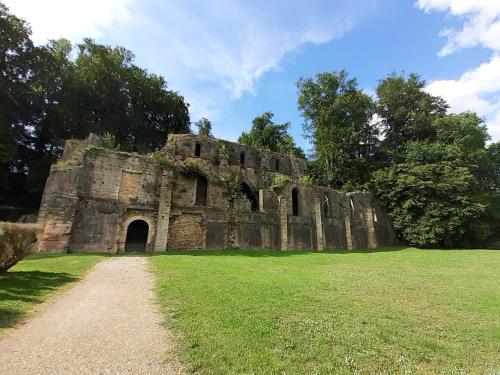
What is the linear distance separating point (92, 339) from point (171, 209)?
15.2 metres

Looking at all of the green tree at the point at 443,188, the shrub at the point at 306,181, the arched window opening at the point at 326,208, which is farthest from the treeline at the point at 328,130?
the arched window opening at the point at 326,208

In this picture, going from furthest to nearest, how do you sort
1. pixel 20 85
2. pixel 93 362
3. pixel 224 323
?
1. pixel 20 85
2. pixel 224 323
3. pixel 93 362

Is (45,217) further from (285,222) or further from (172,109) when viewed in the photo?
(172,109)

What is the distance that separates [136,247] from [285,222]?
10962 mm

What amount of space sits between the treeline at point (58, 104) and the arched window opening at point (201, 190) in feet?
35.8

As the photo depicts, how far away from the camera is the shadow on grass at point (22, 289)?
516 centimetres

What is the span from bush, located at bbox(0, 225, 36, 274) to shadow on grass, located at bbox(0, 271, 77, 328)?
403 millimetres

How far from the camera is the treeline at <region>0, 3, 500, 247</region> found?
85.6 feet

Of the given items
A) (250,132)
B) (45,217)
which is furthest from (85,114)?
(250,132)

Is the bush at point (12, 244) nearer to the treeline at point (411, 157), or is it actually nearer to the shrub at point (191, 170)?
the shrub at point (191, 170)

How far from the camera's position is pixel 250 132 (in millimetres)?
44062

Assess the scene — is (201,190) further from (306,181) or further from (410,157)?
(410,157)

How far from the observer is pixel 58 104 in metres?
28.9

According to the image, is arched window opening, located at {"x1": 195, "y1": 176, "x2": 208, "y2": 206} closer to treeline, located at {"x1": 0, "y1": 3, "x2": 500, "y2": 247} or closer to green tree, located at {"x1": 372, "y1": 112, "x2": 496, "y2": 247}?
treeline, located at {"x1": 0, "y1": 3, "x2": 500, "y2": 247}
